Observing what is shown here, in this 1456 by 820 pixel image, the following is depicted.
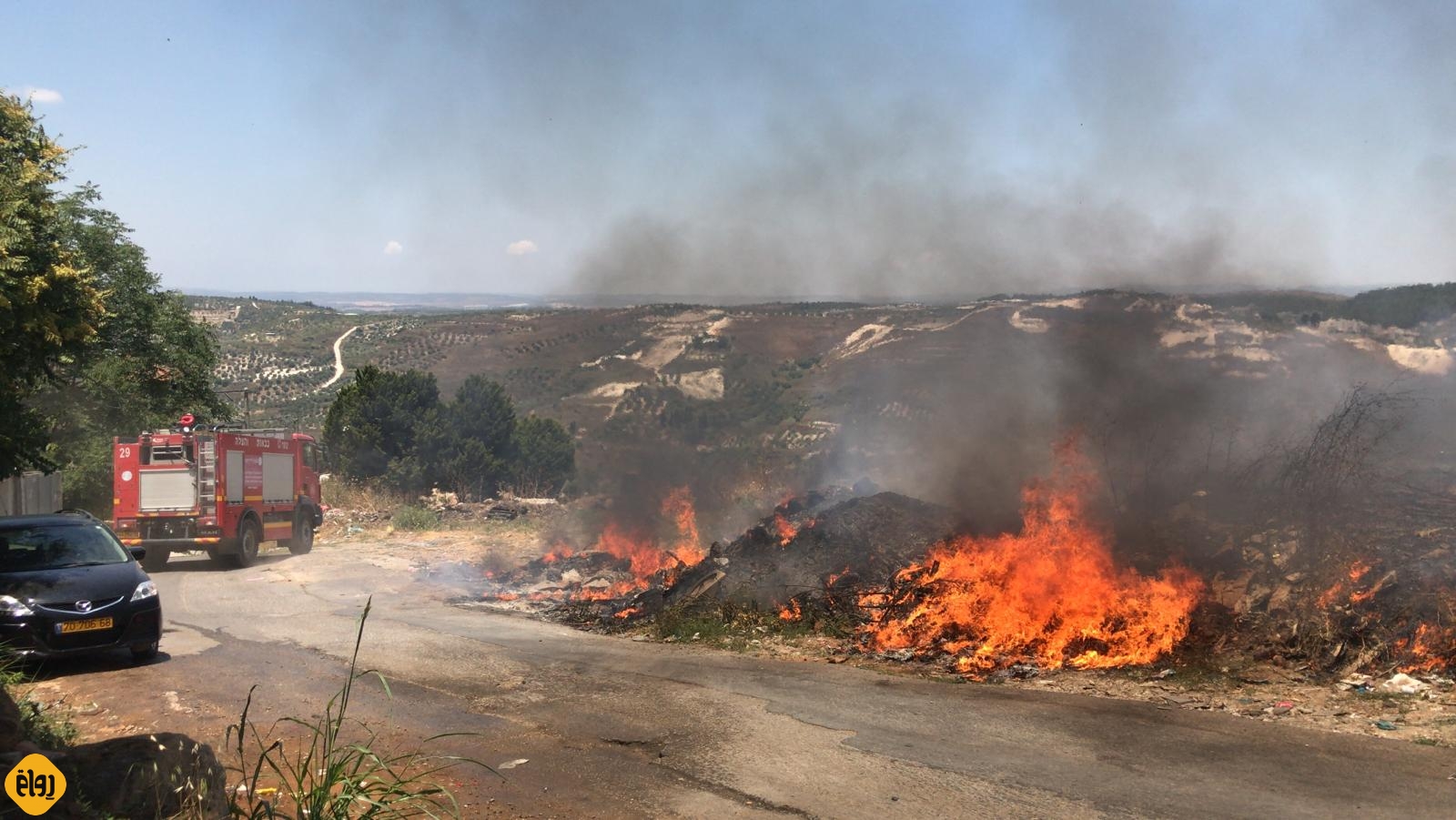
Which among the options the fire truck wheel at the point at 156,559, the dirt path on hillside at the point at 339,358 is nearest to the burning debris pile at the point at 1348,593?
the fire truck wheel at the point at 156,559

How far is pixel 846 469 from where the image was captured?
25.7 m

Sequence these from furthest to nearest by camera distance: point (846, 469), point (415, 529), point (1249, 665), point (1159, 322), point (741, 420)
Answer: point (741, 420)
point (415, 529)
point (846, 469)
point (1159, 322)
point (1249, 665)

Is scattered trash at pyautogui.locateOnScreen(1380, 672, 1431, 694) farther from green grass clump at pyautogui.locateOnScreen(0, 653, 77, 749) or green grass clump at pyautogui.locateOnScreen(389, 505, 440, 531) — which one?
green grass clump at pyautogui.locateOnScreen(389, 505, 440, 531)

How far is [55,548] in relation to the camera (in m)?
11.1

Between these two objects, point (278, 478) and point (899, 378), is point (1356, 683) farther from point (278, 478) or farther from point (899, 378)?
point (899, 378)

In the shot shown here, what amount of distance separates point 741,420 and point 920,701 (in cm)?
3458

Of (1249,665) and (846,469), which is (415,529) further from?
(1249,665)

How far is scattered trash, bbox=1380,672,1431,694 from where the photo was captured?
867 centimetres

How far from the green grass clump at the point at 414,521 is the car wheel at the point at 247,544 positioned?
17.3 feet

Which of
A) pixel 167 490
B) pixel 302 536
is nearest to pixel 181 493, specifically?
pixel 167 490

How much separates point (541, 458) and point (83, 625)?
27013mm

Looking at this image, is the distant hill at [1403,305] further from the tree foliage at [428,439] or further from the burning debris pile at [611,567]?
the tree foliage at [428,439]

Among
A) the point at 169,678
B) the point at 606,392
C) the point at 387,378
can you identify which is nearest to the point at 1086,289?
the point at 169,678

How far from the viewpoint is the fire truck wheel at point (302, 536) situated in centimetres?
2472
